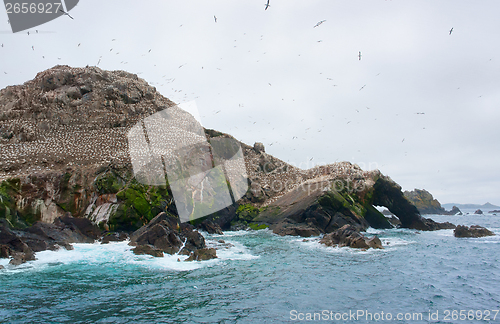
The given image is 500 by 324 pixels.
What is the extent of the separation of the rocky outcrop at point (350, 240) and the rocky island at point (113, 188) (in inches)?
3.3

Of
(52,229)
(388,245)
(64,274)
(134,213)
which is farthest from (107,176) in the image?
(388,245)

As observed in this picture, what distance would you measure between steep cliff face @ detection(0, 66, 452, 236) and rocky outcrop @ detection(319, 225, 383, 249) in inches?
262

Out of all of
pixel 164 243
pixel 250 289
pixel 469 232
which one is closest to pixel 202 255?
pixel 164 243

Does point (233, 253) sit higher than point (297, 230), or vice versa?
point (297, 230)

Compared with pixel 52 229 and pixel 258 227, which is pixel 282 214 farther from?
pixel 52 229

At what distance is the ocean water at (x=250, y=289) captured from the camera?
965cm

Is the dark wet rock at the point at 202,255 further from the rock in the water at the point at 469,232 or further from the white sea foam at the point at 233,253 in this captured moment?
the rock in the water at the point at 469,232

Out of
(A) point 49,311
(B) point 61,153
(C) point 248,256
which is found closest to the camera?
(A) point 49,311

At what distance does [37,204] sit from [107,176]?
22.4 ft

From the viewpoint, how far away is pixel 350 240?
76.1ft

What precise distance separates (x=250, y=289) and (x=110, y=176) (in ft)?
76.0

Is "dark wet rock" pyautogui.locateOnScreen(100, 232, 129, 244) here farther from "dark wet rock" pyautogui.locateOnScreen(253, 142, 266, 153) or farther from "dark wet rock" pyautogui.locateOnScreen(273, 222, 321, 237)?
"dark wet rock" pyautogui.locateOnScreen(253, 142, 266, 153)

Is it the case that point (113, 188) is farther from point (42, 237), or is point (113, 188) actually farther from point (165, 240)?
point (165, 240)

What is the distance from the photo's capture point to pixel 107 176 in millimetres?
30250
